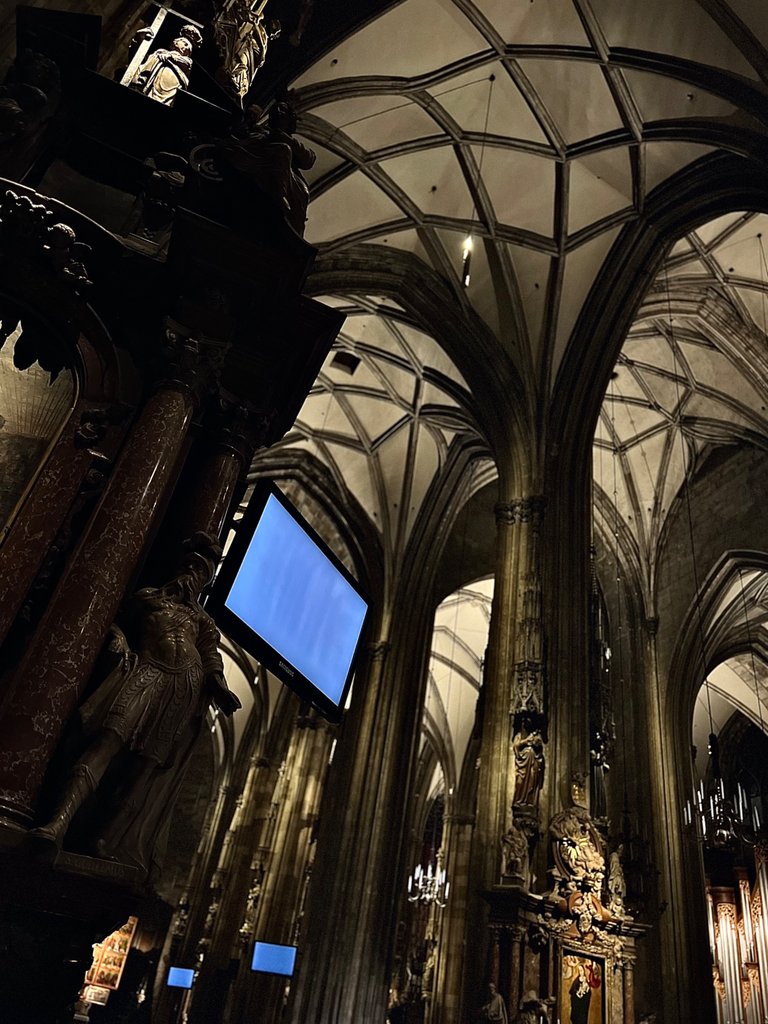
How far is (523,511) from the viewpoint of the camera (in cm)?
1139

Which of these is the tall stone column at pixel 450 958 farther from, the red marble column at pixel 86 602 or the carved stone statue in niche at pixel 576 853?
the red marble column at pixel 86 602

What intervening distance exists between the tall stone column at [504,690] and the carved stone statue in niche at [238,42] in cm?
729

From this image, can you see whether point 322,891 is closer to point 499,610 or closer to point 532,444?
point 499,610

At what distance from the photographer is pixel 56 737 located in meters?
2.76

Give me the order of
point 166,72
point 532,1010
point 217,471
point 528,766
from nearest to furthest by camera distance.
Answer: point 217,471
point 166,72
point 532,1010
point 528,766

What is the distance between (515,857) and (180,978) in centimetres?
1301

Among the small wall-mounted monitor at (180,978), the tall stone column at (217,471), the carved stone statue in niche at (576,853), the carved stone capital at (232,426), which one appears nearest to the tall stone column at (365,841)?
the carved stone statue in niche at (576,853)

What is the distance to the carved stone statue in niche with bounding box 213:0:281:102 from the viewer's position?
194 inches

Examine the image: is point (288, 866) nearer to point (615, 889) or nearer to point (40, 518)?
point (615, 889)

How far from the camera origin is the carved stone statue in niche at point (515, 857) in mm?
7840

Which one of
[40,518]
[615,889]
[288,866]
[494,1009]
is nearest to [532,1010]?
[494,1009]

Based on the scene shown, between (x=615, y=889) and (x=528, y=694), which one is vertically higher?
(x=528, y=694)

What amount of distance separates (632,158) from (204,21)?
7939 millimetres

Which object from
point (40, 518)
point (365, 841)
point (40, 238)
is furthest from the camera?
point (365, 841)
